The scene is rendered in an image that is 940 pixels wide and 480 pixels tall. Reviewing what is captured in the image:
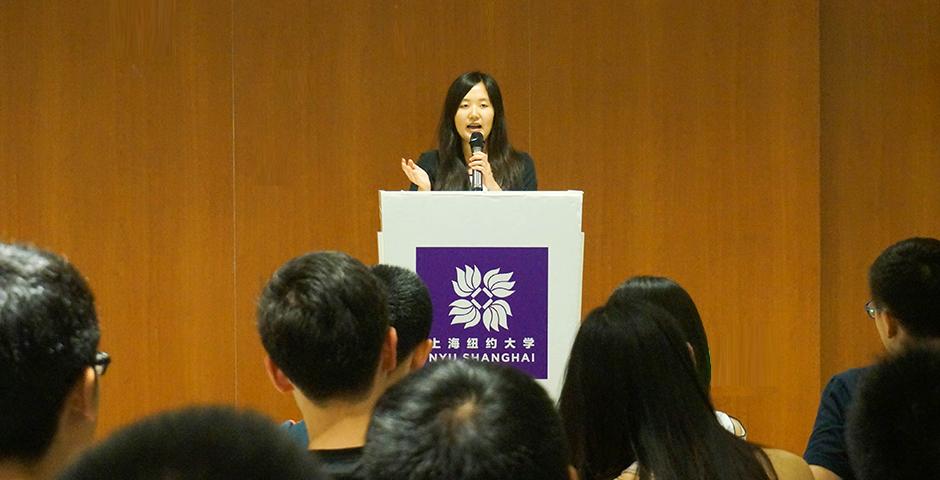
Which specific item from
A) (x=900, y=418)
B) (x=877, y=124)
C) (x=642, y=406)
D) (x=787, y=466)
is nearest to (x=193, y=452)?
(x=900, y=418)

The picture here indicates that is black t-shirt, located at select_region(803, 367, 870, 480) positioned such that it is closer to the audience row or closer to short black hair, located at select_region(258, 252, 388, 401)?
the audience row

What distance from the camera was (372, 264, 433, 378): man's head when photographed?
2.31m

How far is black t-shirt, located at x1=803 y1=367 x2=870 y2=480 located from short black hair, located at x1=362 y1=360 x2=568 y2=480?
130cm

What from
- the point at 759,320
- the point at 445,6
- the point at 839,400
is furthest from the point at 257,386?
the point at 839,400

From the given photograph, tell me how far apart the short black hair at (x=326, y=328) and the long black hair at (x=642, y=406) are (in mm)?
360

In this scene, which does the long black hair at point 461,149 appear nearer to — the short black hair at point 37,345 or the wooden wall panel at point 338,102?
the wooden wall panel at point 338,102

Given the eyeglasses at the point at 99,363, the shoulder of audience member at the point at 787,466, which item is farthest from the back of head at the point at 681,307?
the eyeglasses at the point at 99,363

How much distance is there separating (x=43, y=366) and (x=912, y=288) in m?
1.73

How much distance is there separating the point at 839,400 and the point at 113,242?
3.99 m

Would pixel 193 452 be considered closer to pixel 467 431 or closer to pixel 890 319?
pixel 467 431

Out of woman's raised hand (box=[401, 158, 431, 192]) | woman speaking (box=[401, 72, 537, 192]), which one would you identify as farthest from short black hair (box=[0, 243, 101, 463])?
woman speaking (box=[401, 72, 537, 192])

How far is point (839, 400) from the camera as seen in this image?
2305 mm

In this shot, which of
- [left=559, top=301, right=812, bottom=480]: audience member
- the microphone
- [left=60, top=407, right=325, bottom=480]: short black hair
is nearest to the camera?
[left=60, top=407, right=325, bottom=480]: short black hair

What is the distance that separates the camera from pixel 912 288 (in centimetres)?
→ 233
